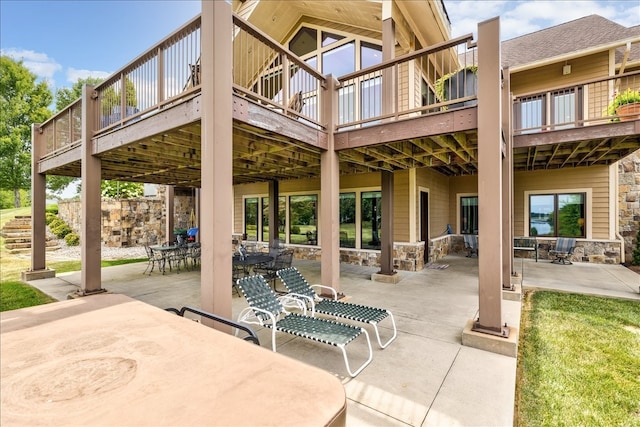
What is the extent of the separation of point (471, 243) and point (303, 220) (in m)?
6.49

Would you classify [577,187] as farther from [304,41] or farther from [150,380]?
[150,380]

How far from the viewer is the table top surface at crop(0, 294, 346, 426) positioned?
1.44 metres

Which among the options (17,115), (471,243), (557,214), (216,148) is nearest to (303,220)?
(471,243)

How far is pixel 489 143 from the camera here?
399cm

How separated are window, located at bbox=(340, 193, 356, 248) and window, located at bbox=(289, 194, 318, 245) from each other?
1225 mm

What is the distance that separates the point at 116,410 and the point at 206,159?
2.59m

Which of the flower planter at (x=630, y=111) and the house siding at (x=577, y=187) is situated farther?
the house siding at (x=577, y=187)

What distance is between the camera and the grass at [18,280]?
5.98m

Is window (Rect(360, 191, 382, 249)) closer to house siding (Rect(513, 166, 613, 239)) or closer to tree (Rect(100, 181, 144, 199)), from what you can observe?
house siding (Rect(513, 166, 613, 239))

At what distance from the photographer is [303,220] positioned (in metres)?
11.5

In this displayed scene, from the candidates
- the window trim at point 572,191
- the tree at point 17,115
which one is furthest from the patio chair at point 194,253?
the tree at point 17,115

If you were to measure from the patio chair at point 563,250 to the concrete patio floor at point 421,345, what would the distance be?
4.06 ft

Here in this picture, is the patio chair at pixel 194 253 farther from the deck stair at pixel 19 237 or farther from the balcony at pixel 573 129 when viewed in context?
the balcony at pixel 573 129

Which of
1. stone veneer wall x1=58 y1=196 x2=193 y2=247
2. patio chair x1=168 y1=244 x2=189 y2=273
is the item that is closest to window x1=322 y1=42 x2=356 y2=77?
patio chair x1=168 y1=244 x2=189 y2=273
